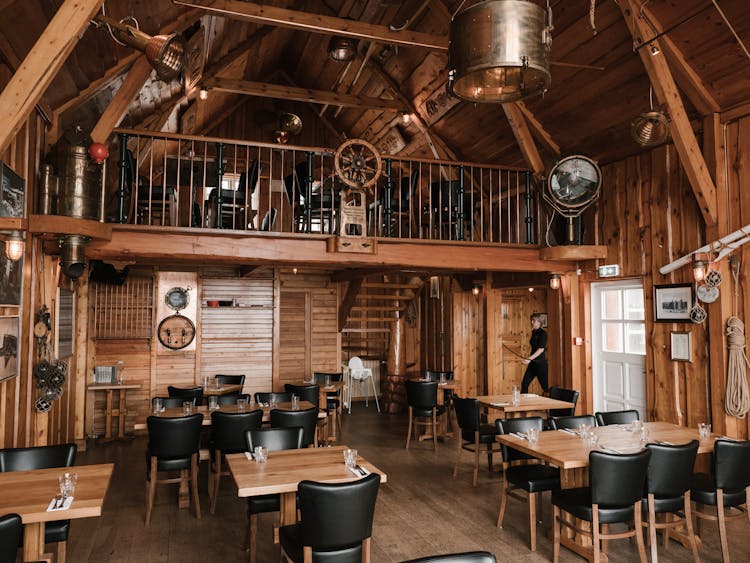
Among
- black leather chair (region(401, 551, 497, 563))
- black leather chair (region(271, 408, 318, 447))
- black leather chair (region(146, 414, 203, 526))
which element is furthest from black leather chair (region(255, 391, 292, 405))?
black leather chair (region(401, 551, 497, 563))

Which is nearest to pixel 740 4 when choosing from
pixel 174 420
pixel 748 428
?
pixel 748 428

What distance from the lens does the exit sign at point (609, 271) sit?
689 centimetres

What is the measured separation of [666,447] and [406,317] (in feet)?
25.5

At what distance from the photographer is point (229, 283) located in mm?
9672

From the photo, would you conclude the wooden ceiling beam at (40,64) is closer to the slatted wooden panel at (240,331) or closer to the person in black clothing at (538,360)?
the slatted wooden panel at (240,331)

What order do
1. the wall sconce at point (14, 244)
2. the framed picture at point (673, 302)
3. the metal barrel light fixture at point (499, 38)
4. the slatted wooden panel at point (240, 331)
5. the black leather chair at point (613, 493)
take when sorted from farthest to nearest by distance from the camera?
the slatted wooden panel at point (240, 331) → the framed picture at point (673, 302) → the wall sconce at point (14, 244) → the black leather chair at point (613, 493) → the metal barrel light fixture at point (499, 38)

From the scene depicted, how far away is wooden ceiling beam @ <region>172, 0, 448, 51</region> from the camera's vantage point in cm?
549

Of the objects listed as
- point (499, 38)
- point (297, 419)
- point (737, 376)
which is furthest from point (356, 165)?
point (737, 376)

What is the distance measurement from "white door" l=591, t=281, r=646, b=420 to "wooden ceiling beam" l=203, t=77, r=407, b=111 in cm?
459

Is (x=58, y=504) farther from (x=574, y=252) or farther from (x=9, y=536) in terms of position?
(x=574, y=252)

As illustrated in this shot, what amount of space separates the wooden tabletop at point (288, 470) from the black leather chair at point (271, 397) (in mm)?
2425

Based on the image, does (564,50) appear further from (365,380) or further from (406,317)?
(365,380)

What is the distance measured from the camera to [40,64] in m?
3.50

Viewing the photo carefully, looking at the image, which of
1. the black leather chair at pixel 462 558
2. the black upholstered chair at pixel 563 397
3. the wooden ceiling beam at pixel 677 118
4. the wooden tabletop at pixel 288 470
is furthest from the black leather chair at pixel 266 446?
the wooden ceiling beam at pixel 677 118
